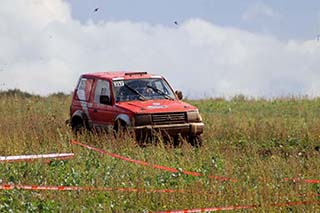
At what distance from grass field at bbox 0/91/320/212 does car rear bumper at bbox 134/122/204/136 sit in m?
0.61

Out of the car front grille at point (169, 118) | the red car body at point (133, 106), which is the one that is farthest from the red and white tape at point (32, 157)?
the car front grille at point (169, 118)

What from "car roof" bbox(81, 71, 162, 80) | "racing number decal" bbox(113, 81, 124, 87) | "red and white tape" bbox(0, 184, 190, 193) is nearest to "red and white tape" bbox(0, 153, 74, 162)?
"red and white tape" bbox(0, 184, 190, 193)

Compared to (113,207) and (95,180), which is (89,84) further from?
(113,207)

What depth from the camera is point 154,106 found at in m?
19.8

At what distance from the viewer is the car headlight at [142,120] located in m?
19.3

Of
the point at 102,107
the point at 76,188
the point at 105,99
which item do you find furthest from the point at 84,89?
the point at 76,188

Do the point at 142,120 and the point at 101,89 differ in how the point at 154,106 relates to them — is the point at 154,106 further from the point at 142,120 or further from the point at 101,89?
the point at 101,89

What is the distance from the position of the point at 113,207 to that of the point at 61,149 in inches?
254

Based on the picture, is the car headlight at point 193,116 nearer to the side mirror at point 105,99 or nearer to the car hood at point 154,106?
the car hood at point 154,106

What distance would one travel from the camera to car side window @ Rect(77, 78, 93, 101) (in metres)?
21.7

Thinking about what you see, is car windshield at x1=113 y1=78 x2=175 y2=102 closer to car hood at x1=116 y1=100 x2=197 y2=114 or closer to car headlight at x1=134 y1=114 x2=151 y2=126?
car hood at x1=116 y1=100 x2=197 y2=114

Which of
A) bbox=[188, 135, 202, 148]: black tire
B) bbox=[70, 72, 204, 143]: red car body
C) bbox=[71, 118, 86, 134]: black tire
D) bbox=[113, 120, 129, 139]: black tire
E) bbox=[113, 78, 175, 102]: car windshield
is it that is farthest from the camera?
bbox=[71, 118, 86, 134]: black tire

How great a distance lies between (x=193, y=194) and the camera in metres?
11.7

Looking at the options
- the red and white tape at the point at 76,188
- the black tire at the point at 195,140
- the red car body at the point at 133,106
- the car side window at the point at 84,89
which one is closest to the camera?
the red and white tape at the point at 76,188
